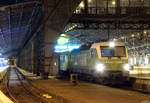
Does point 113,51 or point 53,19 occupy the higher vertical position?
point 53,19

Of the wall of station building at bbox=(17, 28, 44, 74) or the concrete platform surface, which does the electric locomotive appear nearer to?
the concrete platform surface

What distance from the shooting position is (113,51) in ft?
62.6

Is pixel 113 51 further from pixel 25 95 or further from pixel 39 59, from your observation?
pixel 39 59

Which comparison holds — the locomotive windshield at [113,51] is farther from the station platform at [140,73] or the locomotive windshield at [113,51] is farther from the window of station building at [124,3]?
the window of station building at [124,3]

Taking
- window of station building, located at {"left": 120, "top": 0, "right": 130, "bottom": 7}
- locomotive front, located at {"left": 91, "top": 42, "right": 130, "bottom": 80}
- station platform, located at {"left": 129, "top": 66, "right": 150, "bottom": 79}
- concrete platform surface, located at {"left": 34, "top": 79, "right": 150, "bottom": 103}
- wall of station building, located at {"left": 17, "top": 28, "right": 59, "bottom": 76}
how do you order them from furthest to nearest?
window of station building, located at {"left": 120, "top": 0, "right": 130, "bottom": 7}, wall of station building, located at {"left": 17, "top": 28, "right": 59, "bottom": 76}, station platform, located at {"left": 129, "top": 66, "right": 150, "bottom": 79}, locomotive front, located at {"left": 91, "top": 42, "right": 130, "bottom": 80}, concrete platform surface, located at {"left": 34, "top": 79, "right": 150, "bottom": 103}

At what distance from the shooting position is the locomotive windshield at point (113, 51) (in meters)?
18.9

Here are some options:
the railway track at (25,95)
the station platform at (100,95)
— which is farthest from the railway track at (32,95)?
the station platform at (100,95)

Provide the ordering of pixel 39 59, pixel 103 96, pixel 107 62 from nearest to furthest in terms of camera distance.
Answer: pixel 103 96, pixel 107 62, pixel 39 59

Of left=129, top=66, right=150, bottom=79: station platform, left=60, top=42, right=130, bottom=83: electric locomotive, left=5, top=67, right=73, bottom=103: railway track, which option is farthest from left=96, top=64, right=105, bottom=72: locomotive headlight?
left=5, top=67, right=73, bottom=103: railway track

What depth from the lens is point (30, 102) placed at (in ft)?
38.3

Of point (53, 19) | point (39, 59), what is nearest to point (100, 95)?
point (53, 19)

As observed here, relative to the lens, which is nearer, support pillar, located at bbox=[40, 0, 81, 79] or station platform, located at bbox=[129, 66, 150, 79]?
support pillar, located at bbox=[40, 0, 81, 79]

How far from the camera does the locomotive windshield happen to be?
18.9 m

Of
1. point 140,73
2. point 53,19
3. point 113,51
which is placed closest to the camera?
point 113,51
